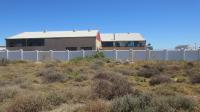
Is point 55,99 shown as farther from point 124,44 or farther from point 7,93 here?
point 124,44

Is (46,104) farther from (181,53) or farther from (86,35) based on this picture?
(86,35)

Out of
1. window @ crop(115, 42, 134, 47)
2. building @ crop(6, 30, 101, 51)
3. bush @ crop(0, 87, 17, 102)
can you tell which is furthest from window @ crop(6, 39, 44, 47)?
bush @ crop(0, 87, 17, 102)

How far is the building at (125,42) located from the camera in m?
78.6

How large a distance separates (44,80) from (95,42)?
49.9m

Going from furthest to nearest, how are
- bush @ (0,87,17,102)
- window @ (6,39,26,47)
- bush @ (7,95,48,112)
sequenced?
1. window @ (6,39,26,47)
2. bush @ (0,87,17,102)
3. bush @ (7,95,48,112)

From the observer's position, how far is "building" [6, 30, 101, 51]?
7294cm

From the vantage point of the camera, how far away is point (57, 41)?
7350 centimetres

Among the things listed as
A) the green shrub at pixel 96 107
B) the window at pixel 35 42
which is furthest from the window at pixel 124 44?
the green shrub at pixel 96 107

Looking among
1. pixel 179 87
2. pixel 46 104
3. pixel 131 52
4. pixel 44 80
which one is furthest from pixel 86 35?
pixel 46 104

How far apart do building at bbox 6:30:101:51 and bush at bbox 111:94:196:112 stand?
202ft

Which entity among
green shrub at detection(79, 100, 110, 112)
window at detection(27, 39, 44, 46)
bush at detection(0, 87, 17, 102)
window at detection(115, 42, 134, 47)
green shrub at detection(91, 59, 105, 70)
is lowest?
green shrub at detection(91, 59, 105, 70)

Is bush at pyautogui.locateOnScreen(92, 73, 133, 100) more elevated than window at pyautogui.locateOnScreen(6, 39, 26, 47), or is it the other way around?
window at pyautogui.locateOnScreen(6, 39, 26, 47)

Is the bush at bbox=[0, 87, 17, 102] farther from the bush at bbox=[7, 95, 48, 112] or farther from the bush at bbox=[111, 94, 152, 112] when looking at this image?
the bush at bbox=[111, 94, 152, 112]

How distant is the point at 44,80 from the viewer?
22422mm
